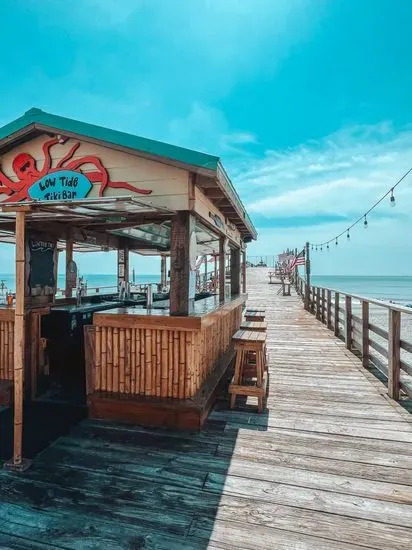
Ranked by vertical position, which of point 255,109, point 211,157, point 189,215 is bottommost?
point 189,215

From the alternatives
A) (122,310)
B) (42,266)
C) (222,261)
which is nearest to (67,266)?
(42,266)

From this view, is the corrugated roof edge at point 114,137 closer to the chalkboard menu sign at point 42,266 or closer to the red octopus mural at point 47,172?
the red octopus mural at point 47,172

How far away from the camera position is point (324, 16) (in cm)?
611

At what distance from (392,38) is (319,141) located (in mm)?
4626

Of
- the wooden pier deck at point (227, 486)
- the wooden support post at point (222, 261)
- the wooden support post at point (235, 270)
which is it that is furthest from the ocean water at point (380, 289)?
the wooden pier deck at point (227, 486)

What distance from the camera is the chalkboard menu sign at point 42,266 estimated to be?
13.8 ft

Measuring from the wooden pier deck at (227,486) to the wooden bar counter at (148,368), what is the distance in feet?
0.54

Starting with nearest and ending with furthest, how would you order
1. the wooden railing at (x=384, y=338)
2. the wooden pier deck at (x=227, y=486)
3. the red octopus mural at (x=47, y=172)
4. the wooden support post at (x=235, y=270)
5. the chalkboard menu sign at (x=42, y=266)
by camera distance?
the wooden pier deck at (x=227, y=486) < the red octopus mural at (x=47, y=172) < the wooden railing at (x=384, y=338) < the chalkboard menu sign at (x=42, y=266) < the wooden support post at (x=235, y=270)

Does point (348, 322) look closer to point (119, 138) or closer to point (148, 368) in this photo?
point (148, 368)

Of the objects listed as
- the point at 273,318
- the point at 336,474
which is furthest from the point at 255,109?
the point at 336,474

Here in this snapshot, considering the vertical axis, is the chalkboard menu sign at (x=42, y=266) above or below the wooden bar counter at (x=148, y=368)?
above

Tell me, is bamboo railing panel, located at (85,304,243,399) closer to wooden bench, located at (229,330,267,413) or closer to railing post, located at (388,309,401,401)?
wooden bench, located at (229,330,267,413)

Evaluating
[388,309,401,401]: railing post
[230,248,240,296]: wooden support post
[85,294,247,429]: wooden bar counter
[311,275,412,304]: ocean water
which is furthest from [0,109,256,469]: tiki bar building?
[311,275,412,304]: ocean water

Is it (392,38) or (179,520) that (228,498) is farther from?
(392,38)
